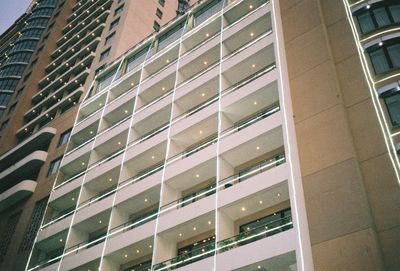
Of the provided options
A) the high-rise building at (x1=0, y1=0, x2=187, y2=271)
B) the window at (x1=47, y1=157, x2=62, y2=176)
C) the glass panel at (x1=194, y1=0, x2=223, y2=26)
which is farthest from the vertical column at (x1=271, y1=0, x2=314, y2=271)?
the window at (x1=47, y1=157, x2=62, y2=176)

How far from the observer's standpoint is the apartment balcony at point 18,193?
38.5 m

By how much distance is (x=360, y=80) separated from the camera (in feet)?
73.4

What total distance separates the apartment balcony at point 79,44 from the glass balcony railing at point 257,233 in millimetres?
46039

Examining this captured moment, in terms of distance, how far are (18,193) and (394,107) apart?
105 ft

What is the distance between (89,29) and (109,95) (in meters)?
27.0

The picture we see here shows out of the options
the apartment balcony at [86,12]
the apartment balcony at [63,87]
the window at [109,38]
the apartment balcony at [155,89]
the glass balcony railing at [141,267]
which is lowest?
the glass balcony railing at [141,267]

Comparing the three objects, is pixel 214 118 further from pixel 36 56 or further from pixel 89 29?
pixel 36 56

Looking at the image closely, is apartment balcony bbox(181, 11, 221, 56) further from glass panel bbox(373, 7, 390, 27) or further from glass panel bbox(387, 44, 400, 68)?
glass panel bbox(387, 44, 400, 68)

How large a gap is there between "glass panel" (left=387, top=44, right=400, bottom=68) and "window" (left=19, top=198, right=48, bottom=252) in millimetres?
28842

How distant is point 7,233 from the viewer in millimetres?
37281

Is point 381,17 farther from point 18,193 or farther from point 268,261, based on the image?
point 18,193

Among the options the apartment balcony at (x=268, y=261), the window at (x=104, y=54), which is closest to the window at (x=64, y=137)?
the window at (x=104, y=54)

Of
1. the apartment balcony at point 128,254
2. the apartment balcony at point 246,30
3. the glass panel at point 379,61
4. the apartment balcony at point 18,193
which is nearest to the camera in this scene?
the glass panel at point 379,61

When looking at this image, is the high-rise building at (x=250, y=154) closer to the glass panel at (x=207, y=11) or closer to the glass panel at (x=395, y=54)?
the glass panel at (x=395, y=54)
